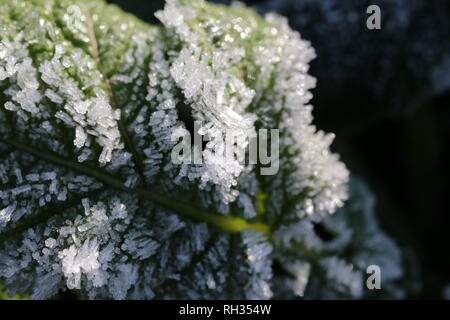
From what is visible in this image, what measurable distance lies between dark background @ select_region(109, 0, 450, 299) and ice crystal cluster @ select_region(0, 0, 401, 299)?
1.31 feet

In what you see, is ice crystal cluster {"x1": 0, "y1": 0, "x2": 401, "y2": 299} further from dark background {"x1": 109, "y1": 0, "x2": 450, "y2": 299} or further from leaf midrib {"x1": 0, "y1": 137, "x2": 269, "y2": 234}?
dark background {"x1": 109, "y1": 0, "x2": 450, "y2": 299}

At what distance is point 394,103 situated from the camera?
58.7 inches

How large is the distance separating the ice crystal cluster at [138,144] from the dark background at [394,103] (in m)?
0.40

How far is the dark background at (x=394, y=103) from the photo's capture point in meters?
1.34

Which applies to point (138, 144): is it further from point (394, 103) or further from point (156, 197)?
point (394, 103)

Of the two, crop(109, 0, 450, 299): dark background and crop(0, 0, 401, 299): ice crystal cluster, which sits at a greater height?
crop(109, 0, 450, 299): dark background

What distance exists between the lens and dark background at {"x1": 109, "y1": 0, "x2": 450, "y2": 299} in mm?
1344

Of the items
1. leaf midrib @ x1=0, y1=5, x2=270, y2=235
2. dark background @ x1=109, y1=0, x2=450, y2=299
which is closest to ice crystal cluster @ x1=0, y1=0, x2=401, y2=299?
leaf midrib @ x1=0, y1=5, x2=270, y2=235

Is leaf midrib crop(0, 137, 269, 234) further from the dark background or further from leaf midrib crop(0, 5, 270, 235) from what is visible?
the dark background

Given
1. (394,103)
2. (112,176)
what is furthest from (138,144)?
(394,103)

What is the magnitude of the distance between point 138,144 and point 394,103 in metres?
0.91

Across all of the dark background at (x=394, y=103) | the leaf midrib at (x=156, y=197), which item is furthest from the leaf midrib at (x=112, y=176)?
the dark background at (x=394, y=103)

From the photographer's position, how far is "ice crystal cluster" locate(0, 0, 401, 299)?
0.79 metres

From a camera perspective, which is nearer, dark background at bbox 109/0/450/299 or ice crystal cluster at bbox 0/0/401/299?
ice crystal cluster at bbox 0/0/401/299
